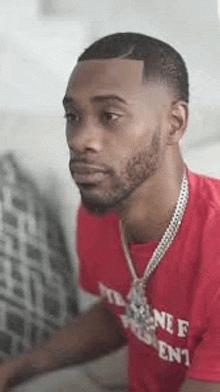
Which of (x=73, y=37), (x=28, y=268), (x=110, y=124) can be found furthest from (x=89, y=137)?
(x=73, y=37)

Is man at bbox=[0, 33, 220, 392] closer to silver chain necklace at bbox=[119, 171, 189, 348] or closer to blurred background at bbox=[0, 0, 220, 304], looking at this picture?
silver chain necklace at bbox=[119, 171, 189, 348]

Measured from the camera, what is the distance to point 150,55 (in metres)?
0.68

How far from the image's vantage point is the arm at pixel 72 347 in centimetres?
89

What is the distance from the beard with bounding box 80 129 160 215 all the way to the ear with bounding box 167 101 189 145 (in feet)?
0.06

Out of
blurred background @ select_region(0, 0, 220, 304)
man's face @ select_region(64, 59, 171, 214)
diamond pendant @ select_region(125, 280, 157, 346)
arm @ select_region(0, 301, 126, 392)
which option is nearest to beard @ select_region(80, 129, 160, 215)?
man's face @ select_region(64, 59, 171, 214)

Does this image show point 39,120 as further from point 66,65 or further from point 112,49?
point 112,49

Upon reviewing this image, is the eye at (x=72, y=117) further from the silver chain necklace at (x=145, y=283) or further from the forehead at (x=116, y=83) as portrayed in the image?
the silver chain necklace at (x=145, y=283)

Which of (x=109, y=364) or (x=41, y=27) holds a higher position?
(x=41, y=27)

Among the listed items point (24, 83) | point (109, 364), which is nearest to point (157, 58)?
point (109, 364)

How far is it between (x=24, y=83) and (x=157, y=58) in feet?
2.06

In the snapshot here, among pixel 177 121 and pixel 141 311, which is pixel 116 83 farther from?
pixel 141 311

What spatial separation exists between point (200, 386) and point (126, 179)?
0.23 metres

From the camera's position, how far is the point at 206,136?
1.14m

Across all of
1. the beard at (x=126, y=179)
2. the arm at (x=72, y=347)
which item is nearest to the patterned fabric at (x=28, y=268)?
the arm at (x=72, y=347)
